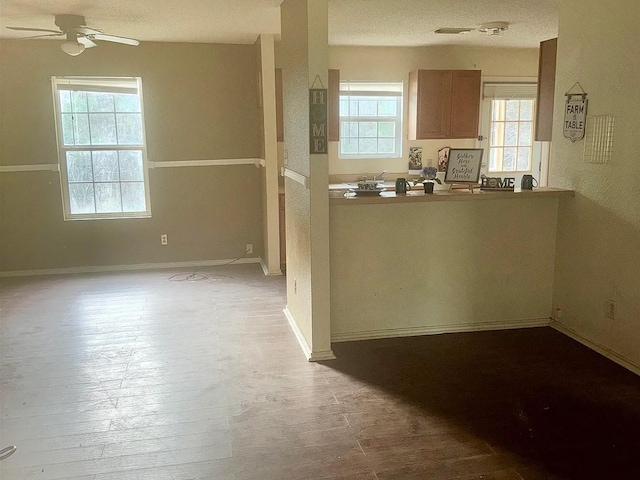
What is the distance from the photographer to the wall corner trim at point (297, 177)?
3.52 meters

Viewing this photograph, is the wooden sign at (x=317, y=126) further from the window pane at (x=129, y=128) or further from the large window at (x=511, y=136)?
the large window at (x=511, y=136)

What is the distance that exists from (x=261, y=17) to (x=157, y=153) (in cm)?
212

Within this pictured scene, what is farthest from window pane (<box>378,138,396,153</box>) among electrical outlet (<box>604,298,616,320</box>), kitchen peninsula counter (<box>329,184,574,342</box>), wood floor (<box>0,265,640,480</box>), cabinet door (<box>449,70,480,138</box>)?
electrical outlet (<box>604,298,616,320</box>)

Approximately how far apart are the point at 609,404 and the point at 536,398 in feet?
1.21

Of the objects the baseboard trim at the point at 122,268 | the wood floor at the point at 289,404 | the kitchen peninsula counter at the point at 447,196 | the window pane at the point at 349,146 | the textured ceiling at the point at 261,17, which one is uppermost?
the textured ceiling at the point at 261,17

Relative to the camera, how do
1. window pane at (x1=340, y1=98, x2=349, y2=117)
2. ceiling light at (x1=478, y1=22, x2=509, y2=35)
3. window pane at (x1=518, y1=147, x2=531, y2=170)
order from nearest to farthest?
ceiling light at (x1=478, y1=22, x2=509, y2=35) → window pane at (x1=340, y1=98, x2=349, y2=117) → window pane at (x1=518, y1=147, x2=531, y2=170)

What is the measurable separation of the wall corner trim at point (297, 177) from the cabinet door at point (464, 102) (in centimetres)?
290

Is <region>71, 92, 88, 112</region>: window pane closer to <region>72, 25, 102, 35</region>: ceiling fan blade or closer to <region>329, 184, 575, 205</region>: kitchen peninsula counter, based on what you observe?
<region>72, 25, 102, 35</region>: ceiling fan blade

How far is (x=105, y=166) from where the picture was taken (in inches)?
233

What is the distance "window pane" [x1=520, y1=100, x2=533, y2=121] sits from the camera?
22.3 feet

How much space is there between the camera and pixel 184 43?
5746mm

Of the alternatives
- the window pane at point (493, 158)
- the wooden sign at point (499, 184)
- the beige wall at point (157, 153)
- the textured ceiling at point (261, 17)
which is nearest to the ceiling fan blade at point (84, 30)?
the textured ceiling at point (261, 17)

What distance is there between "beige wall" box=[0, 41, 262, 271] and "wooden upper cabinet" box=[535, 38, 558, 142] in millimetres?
2866

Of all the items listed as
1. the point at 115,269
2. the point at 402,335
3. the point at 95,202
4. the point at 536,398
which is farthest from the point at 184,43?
the point at 536,398
